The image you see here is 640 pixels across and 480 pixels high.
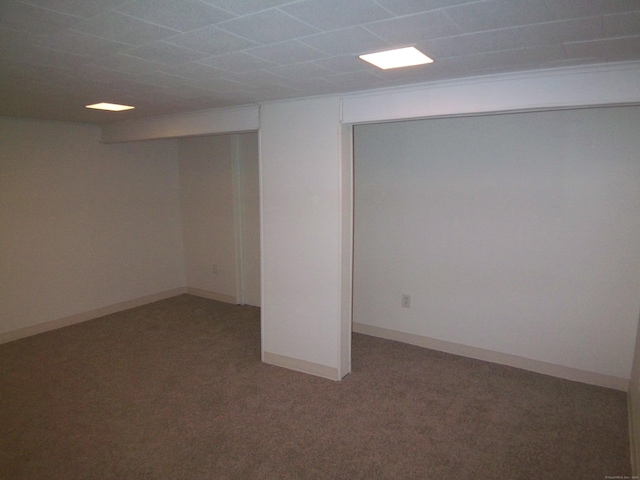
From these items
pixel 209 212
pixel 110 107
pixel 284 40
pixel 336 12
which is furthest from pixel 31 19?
pixel 209 212

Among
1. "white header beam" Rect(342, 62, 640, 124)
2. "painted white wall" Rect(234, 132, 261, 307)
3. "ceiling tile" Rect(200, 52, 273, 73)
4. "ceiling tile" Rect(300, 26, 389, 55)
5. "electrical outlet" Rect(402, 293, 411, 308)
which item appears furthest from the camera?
"painted white wall" Rect(234, 132, 261, 307)

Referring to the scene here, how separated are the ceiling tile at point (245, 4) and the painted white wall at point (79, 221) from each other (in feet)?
12.9

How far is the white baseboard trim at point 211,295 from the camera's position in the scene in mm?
5754

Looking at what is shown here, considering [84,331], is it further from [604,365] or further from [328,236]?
[604,365]

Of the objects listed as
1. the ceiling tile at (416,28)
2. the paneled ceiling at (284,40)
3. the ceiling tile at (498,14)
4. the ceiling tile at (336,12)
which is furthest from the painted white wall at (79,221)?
the ceiling tile at (498,14)

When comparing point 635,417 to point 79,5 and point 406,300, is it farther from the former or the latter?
point 79,5

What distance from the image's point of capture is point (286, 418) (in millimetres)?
2992

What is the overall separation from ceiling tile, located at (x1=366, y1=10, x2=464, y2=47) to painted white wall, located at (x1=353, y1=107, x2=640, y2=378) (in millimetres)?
2043

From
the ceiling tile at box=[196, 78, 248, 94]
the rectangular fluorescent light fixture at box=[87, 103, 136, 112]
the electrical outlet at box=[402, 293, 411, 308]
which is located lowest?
the electrical outlet at box=[402, 293, 411, 308]

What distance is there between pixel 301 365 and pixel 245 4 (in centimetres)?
295

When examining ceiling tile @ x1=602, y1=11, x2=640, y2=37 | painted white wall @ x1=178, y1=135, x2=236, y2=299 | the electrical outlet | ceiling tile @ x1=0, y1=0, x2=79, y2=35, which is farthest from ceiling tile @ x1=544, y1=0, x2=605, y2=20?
painted white wall @ x1=178, y1=135, x2=236, y2=299

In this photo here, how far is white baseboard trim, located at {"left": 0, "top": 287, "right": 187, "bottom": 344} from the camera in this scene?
446 cm

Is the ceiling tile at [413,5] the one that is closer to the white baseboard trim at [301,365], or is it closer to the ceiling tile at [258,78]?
the ceiling tile at [258,78]

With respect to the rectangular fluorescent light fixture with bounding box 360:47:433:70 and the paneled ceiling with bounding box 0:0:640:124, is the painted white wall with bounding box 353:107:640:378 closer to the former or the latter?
the paneled ceiling with bounding box 0:0:640:124
